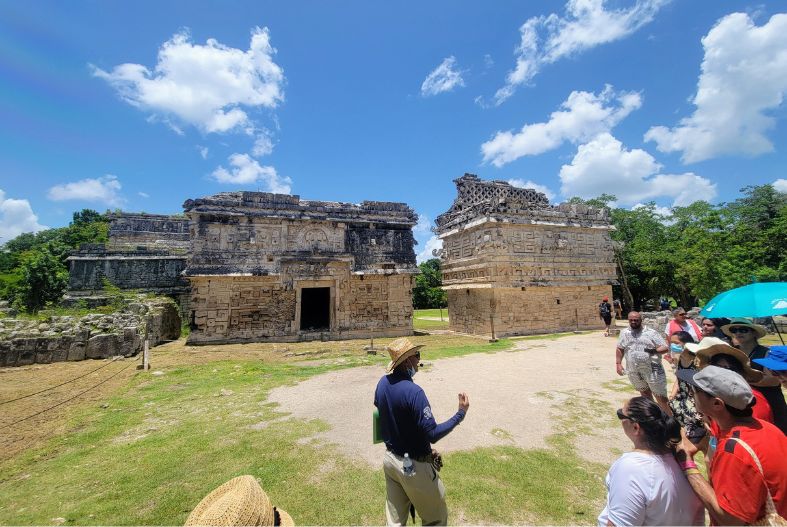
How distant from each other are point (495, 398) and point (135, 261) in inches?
905

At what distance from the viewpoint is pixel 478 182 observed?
67.4 feet

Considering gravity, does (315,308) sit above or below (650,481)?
above

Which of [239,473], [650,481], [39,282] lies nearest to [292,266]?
[239,473]

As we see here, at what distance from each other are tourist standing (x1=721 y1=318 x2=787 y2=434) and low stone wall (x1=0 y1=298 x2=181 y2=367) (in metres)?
14.8

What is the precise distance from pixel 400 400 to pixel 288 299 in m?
15.1

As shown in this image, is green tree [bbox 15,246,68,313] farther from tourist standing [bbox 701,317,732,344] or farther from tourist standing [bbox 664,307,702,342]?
tourist standing [bbox 701,317,732,344]

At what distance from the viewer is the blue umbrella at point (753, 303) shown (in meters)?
5.05

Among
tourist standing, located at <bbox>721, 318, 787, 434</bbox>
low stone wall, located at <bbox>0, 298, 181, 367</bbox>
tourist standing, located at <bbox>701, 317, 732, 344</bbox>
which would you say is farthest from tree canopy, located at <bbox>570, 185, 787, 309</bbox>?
low stone wall, located at <bbox>0, 298, 181, 367</bbox>

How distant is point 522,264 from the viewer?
17203 millimetres

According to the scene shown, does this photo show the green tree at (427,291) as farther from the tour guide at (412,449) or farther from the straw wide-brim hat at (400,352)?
the tour guide at (412,449)

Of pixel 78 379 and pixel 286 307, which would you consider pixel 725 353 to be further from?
pixel 286 307

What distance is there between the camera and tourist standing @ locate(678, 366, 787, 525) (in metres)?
1.89

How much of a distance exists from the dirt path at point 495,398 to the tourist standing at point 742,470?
2.82 m

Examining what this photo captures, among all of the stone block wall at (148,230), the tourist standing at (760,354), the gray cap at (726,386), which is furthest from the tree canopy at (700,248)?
the stone block wall at (148,230)
